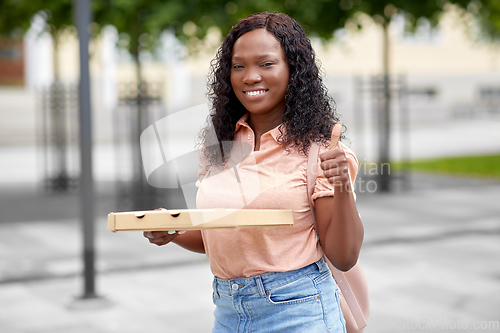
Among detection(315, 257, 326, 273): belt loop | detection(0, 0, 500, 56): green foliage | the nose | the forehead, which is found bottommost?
detection(315, 257, 326, 273): belt loop

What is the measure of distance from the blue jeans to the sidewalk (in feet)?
9.27

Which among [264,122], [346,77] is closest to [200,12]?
[264,122]

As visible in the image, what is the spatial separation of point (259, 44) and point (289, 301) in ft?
2.49

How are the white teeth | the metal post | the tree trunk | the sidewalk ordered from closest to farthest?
the white teeth → the sidewalk → the metal post → the tree trunk

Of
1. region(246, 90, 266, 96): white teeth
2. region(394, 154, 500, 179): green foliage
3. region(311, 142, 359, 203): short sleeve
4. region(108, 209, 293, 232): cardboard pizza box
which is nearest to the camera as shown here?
region(108, 209, 293, 232): cardboard pizza box

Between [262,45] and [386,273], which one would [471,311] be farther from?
[262,45]

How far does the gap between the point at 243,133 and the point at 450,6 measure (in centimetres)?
940

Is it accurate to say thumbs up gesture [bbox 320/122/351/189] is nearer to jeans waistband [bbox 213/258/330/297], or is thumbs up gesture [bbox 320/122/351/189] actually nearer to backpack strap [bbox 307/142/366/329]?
backpack strap [bbox 307/142/366/329]

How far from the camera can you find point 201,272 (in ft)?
21.4

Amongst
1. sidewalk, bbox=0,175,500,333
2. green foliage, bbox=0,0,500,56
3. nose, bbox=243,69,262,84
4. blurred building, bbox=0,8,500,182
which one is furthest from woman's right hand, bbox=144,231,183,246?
blurred building, bbox=0,8,500,182

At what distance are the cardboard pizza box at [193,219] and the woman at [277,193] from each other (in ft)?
0.60

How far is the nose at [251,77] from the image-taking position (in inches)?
77.5

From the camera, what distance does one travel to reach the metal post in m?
5.56

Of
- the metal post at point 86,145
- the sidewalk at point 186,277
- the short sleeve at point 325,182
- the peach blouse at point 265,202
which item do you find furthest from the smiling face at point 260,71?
the metal post at point 86,145
